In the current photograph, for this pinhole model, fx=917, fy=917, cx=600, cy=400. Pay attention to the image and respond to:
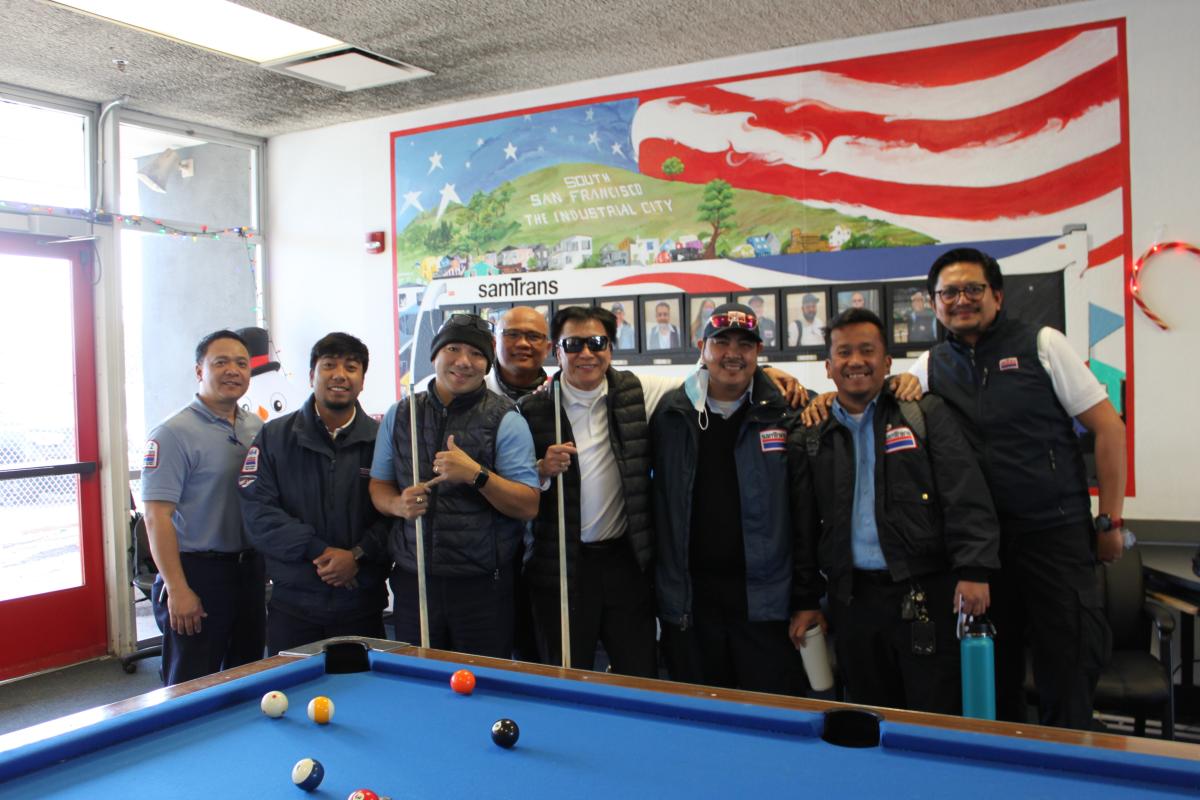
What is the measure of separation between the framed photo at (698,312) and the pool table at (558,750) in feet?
9.80

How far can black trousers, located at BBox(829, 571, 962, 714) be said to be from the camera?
2.49m

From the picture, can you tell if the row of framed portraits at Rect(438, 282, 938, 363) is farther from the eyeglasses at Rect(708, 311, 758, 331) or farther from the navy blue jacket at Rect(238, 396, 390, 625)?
the navy blue jacket at Rect(238, 396, 390, 625)

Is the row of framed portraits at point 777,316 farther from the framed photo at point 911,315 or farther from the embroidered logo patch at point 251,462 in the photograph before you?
the embroidered logo patch at point 251,462

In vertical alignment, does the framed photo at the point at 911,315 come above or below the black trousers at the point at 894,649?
above

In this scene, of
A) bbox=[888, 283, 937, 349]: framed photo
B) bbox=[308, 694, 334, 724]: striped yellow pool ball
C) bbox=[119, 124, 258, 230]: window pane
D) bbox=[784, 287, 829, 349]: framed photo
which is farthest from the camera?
bbox=[119, 124, 258, 230]: window pane

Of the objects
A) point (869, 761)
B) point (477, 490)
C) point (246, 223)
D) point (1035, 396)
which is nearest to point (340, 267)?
point (246, 223)

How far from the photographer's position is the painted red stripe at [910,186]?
12.6 ft

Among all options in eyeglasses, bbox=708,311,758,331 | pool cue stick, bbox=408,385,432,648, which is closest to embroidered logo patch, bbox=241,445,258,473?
pool cue stick, bbox=408,385,432,648

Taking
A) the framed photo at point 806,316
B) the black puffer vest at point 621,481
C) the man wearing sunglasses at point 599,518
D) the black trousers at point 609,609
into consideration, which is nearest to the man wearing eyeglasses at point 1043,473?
the man wearing sunglasses at point 599,518

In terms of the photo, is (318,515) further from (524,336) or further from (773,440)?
(773,440)

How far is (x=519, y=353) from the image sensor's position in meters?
3.33

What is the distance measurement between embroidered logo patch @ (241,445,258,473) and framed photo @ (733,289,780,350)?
2.46m

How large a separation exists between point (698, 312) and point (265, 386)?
2.71 meters

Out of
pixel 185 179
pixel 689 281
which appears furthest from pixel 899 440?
pixel 185 179
